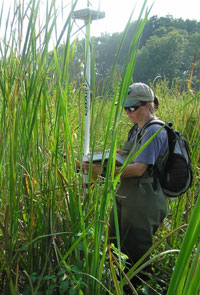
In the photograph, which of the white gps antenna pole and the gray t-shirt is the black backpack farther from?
the white gps antenna pole

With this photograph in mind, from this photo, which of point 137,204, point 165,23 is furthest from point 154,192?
point 165,23

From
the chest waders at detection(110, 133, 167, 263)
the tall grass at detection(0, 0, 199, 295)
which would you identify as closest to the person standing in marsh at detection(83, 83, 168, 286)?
the chest waders at detection(110, 133, 167, 263)

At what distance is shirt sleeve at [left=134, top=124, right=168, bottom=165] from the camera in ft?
6.62

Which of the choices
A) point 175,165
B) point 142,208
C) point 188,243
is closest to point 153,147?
point 175,165

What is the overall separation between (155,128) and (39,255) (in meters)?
1.11

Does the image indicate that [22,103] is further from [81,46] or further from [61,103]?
[81,46]

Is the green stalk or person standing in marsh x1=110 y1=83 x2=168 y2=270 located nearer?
the green stalk

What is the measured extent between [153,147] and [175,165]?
0.16 metres

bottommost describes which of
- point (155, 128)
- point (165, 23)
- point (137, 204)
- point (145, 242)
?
point (145, 242)

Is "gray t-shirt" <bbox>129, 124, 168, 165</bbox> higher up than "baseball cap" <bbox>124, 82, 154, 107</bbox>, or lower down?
lower down

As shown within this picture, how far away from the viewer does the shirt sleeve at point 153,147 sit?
2018mm

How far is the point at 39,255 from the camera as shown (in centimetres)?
115

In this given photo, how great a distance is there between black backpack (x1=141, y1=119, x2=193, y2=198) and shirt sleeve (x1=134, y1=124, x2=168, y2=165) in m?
0.04

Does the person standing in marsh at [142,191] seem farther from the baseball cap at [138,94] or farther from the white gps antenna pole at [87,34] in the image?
the white gps antenna pole at [87,34]
